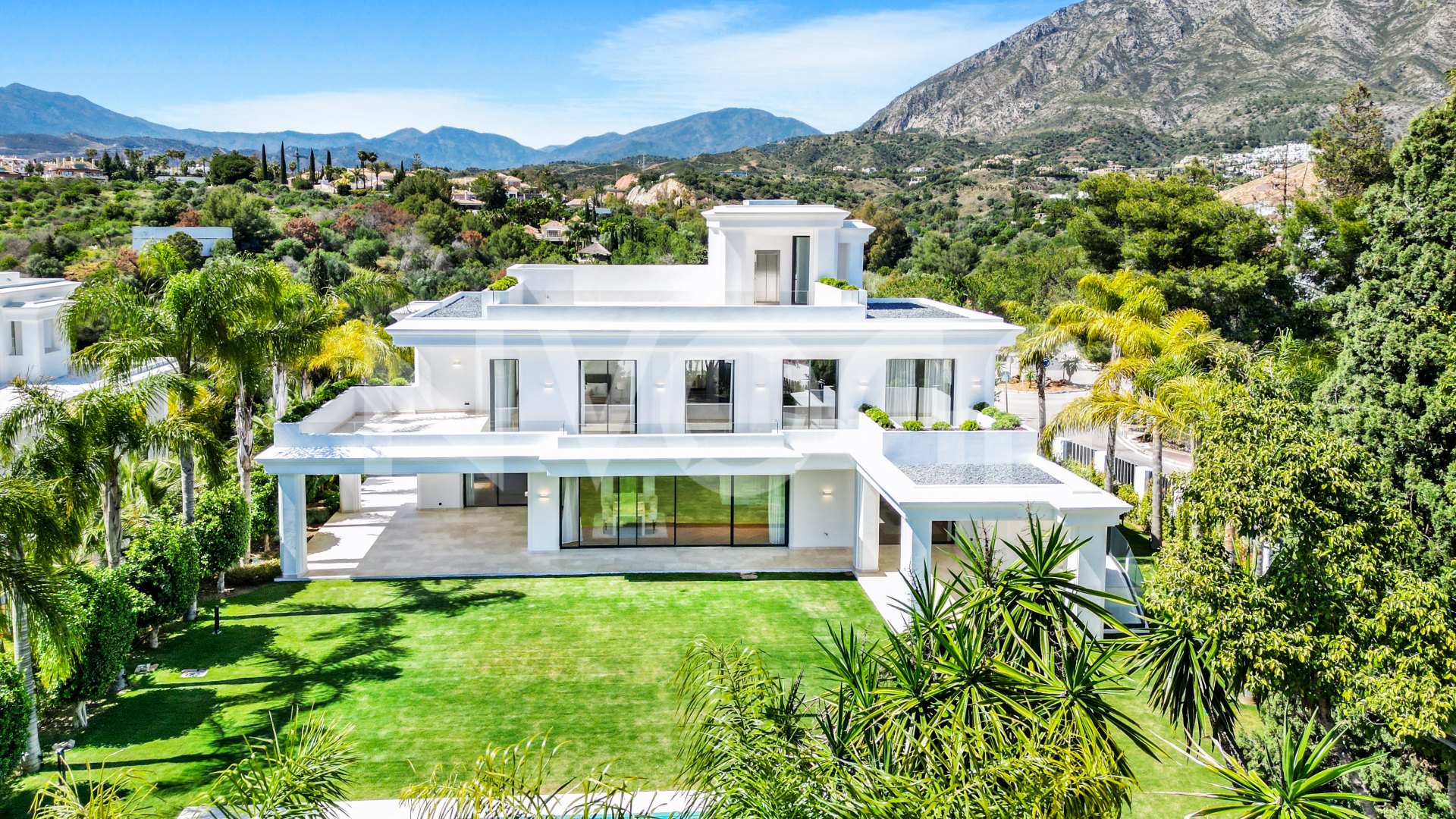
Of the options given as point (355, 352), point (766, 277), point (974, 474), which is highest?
point (766, 277)

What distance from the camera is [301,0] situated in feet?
247

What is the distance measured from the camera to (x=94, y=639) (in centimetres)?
1374

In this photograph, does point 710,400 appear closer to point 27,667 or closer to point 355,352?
point 355,352

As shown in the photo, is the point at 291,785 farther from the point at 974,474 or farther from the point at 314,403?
the point at 314,403

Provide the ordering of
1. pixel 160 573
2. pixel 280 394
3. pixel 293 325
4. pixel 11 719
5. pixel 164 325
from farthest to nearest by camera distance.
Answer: pixel 280 394 < pixel 293 325 < pixel 164 325 < pixel 160 573 < pixel 11 719

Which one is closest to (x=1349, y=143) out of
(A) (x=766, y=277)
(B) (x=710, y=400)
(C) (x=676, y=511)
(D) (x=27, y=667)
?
(A) (x=766, y=277)

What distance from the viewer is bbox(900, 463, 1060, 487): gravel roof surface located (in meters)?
19.2

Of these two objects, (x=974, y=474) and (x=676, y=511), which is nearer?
(x=974, y=474)

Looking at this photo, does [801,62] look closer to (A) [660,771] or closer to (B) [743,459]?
(B) [743,459]

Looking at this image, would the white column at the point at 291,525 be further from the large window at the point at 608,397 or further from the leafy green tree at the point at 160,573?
the large window at the point at 608,397

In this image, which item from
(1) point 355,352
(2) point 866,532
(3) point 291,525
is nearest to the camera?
(3) point 291,525

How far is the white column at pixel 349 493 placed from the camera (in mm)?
26109

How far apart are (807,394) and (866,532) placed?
3.73 metres

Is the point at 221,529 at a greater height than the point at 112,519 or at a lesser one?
lesser
